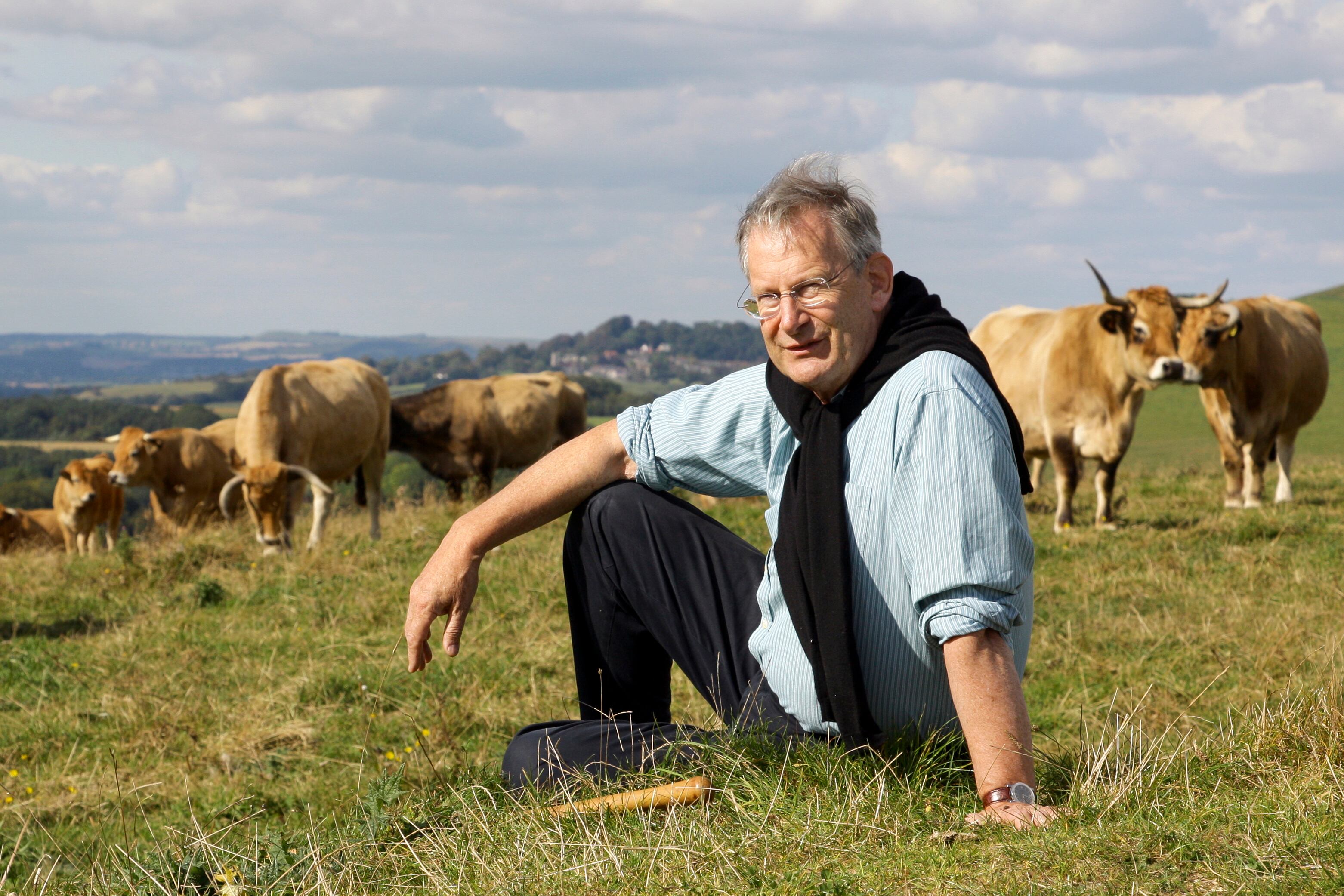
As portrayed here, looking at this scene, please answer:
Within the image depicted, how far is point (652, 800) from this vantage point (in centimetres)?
280

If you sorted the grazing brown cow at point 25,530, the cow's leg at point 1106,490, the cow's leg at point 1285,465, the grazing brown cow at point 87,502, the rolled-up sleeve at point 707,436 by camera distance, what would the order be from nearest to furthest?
1. the rolled-up sleeve at point 707,436
2. the cow's leg at point 1106,490
3. the cow's leg at point 1285,465
4. the grazing brown cow at point 87,502
5. the grazing brown cow at point 25,530

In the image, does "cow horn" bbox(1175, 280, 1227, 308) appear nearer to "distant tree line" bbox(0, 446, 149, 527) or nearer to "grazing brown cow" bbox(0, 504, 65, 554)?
"grazing brown cow" bbox(0, 504, 65, 554)

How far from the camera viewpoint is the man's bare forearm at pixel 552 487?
11.4ft

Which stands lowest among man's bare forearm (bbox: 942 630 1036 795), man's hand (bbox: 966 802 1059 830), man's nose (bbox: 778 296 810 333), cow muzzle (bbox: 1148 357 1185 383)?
man's hand (bbox: 966 802 1059 830)

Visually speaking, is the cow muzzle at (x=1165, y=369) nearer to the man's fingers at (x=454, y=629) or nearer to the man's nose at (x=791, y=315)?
the man's nose at (x=791, y=315)

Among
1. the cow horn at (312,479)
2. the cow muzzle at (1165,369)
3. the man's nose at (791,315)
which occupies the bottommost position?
the cow horn at (312,479)

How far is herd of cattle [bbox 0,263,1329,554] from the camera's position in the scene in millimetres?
10273

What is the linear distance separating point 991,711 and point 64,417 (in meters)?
91.6

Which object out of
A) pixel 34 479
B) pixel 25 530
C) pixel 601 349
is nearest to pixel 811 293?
pixel 25 530

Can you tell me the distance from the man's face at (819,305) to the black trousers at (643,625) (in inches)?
24.4

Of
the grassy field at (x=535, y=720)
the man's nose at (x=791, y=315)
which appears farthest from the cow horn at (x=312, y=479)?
the man's nose at (x=791, y=315)

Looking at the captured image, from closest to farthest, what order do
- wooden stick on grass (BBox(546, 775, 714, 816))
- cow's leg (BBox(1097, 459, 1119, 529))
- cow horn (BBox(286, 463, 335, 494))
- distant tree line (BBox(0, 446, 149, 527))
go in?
wooden stick on grass (BBox(546, 775, 714, 816)) → cow's leg (BBox(1097, 459, 1119, 529)) → cow horn (BBox(286, 463, 335, 494)) → distant tree line (BBox(0, 446, 149, 527))

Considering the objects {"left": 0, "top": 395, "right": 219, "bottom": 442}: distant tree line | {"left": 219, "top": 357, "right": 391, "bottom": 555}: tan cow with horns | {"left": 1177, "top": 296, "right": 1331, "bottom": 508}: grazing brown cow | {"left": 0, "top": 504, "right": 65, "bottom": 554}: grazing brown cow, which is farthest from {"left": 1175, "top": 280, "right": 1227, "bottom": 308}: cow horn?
{"left": 0, "top": 395, "right": 219, "bottom": 442}: distant tree line

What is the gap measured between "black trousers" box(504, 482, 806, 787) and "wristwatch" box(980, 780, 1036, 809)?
0.73 metres
